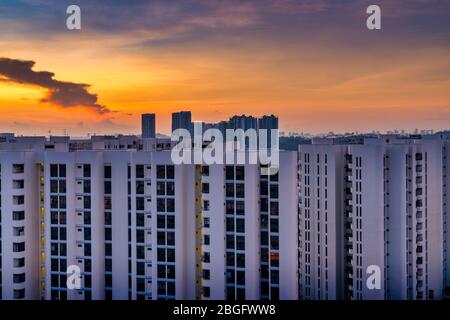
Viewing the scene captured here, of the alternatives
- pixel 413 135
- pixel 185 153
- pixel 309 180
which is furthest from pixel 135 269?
pixel 413 135

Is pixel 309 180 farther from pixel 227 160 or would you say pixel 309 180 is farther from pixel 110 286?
pixel 110 286

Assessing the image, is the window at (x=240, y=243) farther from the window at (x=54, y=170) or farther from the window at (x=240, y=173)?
the window at (x=54, y=170)

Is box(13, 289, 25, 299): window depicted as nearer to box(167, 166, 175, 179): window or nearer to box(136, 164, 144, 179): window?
box(136, 164, 144, 179): window

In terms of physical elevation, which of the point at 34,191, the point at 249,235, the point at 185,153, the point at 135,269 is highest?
the point at 185,153

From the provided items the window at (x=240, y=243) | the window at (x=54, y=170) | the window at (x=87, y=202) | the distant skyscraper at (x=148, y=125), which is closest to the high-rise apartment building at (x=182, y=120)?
the distant skyscraper at (x=148, y=125)

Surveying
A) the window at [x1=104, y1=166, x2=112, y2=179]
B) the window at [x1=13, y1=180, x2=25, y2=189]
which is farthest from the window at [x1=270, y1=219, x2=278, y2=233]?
the window at [x1=13, y1=180, x2=25, y2=189]

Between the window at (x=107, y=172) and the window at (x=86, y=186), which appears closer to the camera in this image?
the window at (x=86, y=186)
